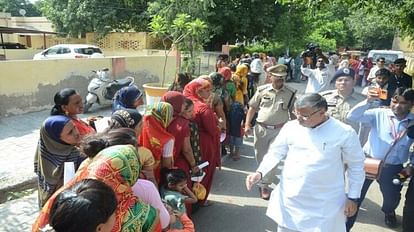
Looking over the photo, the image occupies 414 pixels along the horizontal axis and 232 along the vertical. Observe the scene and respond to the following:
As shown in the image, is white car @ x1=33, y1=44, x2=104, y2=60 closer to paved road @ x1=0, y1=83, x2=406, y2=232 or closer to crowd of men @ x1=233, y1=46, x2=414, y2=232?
paved road @ x1=0, y1=83, x2=406, y2=232

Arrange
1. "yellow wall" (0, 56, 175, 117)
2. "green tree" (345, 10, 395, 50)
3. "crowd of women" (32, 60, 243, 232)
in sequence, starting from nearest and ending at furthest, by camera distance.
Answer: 1. "crowd of women" (32, 60, 243, 232)
2. "yellow wall" (0, 56, 175, 117)
3. "green tree" (345, 10, 395, 50)

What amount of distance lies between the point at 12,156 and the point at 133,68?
21.3ft

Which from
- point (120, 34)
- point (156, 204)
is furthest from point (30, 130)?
point (120, 34)

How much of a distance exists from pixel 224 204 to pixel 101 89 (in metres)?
5.99

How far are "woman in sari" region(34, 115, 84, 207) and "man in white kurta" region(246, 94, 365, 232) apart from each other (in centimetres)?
172

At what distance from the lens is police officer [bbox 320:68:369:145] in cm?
418

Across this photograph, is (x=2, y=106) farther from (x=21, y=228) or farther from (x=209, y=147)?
(x=209, y=147)

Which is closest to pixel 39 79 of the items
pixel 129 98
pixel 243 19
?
pixel 129 98

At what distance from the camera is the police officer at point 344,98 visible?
4.18m

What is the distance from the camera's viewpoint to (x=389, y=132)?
12.3 feet

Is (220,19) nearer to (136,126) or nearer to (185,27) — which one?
(185,27)

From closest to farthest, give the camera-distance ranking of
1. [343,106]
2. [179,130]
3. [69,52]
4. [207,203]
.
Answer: [179,130]
[343,106]
[207,203]
[69,52]

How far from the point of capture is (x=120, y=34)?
21188 millimetres

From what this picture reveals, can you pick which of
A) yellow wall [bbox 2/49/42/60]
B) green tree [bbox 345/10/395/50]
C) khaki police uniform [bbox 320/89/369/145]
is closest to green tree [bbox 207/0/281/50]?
yellow wall [bbox 2/49/42/60]
